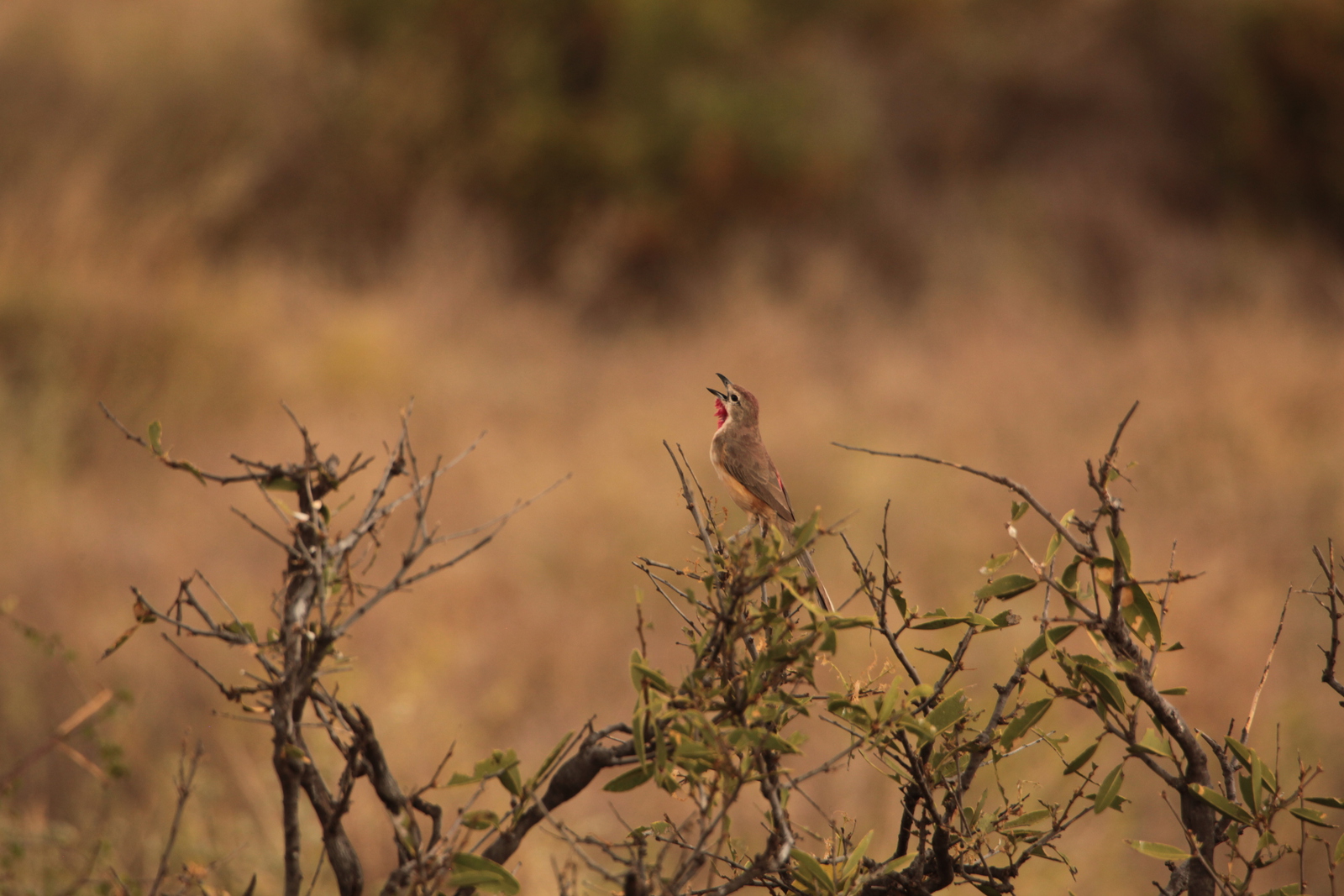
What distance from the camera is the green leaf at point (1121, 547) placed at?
1278 millimetres

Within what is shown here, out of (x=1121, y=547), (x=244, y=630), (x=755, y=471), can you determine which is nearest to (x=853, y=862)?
(x=1121, y=547)

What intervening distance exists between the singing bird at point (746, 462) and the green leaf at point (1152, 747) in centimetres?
130

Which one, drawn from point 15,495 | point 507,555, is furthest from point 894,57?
point 15,495

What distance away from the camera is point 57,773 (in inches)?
148

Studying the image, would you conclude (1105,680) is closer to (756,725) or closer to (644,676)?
(756,725)

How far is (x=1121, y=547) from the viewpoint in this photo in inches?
51.1

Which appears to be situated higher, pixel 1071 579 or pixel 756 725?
pixel 1071 579

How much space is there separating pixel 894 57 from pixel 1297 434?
9130 millimetres

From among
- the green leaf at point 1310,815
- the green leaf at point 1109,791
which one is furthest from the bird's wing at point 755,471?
the green leaf at point 1310,815

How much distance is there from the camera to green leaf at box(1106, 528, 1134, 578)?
128cm

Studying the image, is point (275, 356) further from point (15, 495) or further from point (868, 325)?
point (868, 325)

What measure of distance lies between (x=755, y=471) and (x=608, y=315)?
29.2 feet

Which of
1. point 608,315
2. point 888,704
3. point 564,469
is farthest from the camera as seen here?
point 608,315

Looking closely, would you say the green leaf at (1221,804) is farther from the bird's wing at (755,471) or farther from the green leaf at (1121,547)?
the bird's wing at (755,471)
